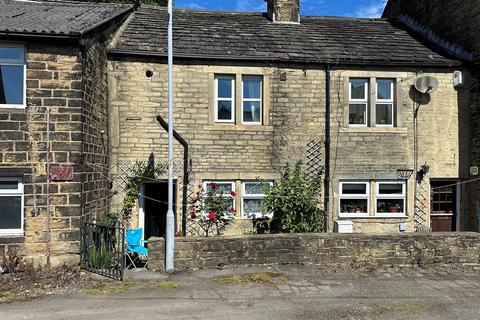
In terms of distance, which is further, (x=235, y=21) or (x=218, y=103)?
(x=235, y=21)

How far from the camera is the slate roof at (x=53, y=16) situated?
8.86 metres

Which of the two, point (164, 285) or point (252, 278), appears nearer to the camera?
point (164, 285)

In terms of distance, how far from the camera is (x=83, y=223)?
9164 mm

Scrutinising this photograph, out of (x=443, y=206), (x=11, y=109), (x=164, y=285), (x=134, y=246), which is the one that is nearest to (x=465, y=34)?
(x=443, y=206)

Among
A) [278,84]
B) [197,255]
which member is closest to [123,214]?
[197,255]

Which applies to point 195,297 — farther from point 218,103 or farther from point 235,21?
point 235,21

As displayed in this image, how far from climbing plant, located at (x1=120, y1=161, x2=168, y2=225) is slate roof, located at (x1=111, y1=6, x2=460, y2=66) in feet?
10.4

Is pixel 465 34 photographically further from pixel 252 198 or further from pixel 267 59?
pixel 252 198

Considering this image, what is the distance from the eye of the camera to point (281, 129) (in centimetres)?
1280

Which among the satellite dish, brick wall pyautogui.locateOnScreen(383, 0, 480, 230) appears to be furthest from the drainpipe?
brick wall pyautogui.locateOnScreen(383, 0, 480, 230)

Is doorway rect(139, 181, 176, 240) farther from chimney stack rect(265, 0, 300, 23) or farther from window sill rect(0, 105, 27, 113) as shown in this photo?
chimney stack rect(265, 0, 300, 23)

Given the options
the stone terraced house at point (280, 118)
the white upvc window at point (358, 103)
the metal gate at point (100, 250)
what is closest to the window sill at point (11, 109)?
the stone terraced house at point (280, 118)

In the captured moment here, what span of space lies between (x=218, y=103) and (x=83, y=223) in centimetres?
535

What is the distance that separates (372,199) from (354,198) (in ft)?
1.85
